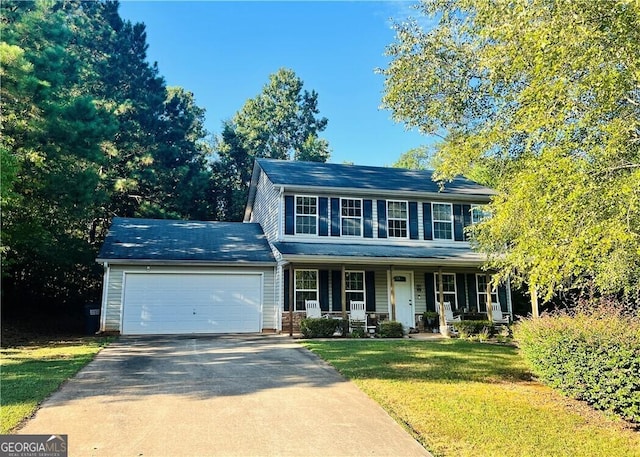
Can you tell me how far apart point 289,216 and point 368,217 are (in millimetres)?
2918

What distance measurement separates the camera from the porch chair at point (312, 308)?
48.3ft

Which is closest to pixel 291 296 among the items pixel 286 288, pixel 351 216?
pixel 286 288

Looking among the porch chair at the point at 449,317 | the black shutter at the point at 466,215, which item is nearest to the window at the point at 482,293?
the porch chair at the point at 449,317

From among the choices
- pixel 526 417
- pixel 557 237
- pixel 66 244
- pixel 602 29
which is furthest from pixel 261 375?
pixel 66 244

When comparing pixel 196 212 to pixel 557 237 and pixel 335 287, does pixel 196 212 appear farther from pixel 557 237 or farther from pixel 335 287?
pixel 557 237

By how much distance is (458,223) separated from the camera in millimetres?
17297

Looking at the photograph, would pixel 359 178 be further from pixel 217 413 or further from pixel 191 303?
pixel 217 413

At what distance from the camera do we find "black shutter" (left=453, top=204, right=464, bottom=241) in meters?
17.2

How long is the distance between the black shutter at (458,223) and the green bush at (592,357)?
9.46m

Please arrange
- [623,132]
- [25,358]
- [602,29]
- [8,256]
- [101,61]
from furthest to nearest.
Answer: [101,61] < [8,256] < [25,358] < [623,132] < [602,29]

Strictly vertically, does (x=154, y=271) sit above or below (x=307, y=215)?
below

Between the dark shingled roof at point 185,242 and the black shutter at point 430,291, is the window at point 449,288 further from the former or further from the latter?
the dark shingled roof at point 185,242

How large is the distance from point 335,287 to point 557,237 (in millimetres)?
10036

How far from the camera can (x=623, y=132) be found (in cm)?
612
